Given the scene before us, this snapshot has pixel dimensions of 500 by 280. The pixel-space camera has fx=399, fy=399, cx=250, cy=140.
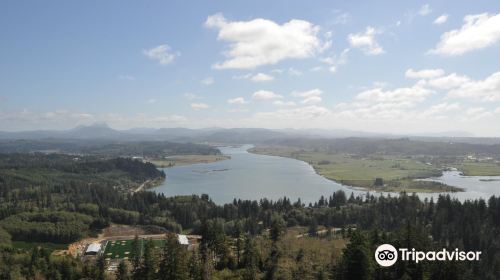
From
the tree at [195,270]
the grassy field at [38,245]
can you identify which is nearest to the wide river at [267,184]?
the grassy field at [38,245]

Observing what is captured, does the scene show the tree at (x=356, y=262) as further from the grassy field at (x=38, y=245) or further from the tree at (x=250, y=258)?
the grassy field at (x=38, y=245)

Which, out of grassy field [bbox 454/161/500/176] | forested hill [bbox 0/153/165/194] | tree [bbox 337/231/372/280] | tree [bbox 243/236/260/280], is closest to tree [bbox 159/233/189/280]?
tree [bbox 243/236/260/280]

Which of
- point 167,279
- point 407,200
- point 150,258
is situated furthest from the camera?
point 407,200

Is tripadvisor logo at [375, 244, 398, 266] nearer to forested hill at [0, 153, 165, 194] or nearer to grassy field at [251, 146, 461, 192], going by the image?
grassy field at [251, 146, 461, 192]

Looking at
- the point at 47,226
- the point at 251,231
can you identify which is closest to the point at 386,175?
the point at 251,231

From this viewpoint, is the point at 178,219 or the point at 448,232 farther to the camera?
the point at 178,219

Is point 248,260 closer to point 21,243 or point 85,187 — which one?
point 21,243

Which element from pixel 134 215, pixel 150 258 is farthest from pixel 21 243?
pixel 150 258
